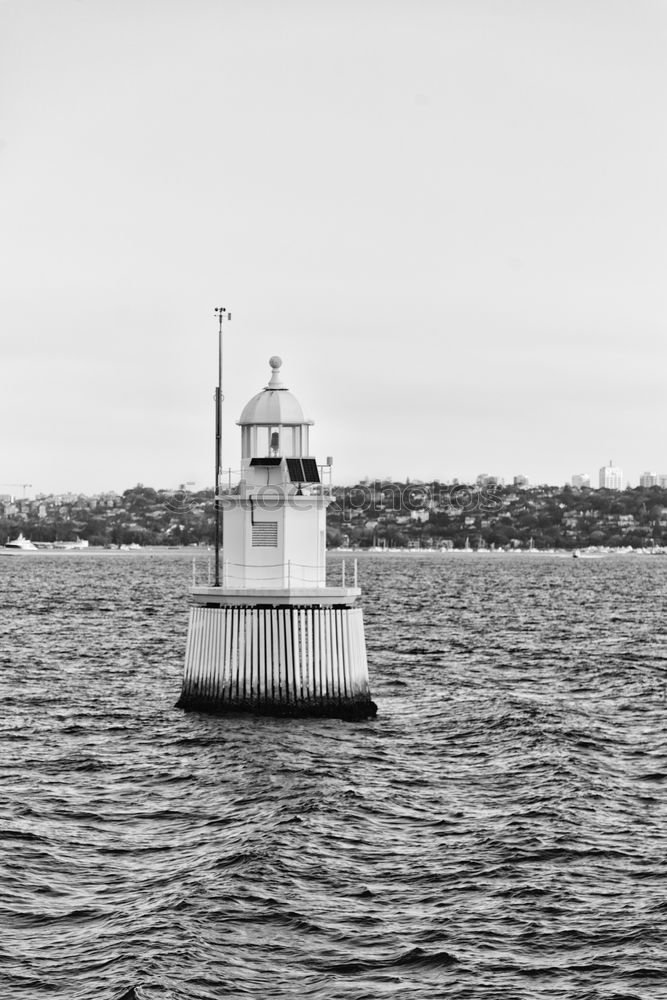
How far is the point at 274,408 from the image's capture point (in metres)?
29.2

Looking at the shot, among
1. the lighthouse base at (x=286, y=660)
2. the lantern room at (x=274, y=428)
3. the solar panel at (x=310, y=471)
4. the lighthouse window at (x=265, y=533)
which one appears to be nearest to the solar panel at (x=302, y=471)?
the solar panel at (x=310, y=471)

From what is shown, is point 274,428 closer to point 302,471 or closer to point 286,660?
point 302,471

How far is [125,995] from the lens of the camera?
1303 centimetres

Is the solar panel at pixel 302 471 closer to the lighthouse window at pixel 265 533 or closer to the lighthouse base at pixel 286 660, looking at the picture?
the lighthouse window at pixel 265 533

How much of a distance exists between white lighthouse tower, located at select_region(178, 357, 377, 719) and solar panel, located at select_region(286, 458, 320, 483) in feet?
0.07

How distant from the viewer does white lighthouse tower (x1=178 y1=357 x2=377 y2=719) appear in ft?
87.1

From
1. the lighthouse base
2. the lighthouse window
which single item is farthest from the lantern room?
the lighthouse base

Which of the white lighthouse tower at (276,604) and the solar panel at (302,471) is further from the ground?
the solar panel at (302,471)

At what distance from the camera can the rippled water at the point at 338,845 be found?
1406cm

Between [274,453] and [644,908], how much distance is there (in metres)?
15.2

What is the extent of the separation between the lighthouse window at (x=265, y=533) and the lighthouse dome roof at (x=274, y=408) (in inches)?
84.6

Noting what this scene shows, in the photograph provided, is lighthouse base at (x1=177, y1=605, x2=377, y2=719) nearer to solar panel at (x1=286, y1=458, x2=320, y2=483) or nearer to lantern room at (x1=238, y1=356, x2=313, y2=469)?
solar panel at (x1=286, y1=458, x2=320, y2=483)

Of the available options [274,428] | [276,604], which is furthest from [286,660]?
[274,428]

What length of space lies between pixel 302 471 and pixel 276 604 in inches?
124
